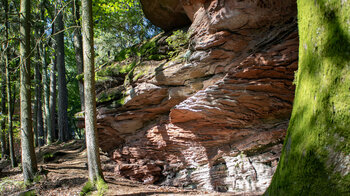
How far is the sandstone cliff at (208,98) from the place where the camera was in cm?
673

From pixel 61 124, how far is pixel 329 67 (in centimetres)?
1637

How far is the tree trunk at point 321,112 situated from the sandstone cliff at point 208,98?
465 centimetres

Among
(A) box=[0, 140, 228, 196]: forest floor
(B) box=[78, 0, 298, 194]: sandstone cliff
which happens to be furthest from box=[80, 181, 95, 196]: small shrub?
(B) box=[78, 0, 298, 194]: sandstone cliff

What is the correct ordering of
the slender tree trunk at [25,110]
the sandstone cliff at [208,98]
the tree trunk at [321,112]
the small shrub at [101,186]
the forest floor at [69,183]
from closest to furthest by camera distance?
the tree trunk at [321,112] → the small shrub at [101,186] → the sandstone cliff at [208,98] → the forest floor at [69,183] → the slender tree trunk at [25,110]

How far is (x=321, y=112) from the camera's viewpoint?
1867 millimetres

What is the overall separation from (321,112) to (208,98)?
5.60 meters

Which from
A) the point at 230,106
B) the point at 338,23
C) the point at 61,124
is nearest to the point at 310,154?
the point at 338,23

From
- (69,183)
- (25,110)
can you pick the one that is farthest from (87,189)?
(25,110)

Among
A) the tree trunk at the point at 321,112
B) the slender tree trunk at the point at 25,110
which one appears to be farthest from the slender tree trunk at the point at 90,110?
the tree trunk at the point at 321,112

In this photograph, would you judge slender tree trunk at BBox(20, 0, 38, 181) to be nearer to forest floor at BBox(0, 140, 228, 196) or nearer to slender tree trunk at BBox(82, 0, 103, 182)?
forest floor at BBox(0, 140, 228, 196)

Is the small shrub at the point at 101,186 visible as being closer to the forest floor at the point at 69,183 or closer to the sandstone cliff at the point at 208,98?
the forest floor at the point at 69,183

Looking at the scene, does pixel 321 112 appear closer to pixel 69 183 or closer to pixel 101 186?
pixel 101 186

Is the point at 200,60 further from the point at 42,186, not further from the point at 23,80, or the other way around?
the point at 42,186

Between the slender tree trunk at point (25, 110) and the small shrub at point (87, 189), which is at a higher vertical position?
the slender tree trunk at point (25, 110)
